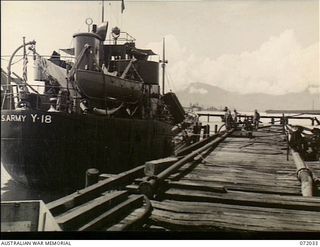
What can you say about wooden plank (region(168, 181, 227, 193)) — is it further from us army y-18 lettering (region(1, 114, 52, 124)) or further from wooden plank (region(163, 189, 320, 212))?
us army y-18 lettering (region(1, 114, 52, 124))

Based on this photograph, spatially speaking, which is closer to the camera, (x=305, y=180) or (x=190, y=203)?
(x=190, y=203)

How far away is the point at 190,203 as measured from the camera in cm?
402

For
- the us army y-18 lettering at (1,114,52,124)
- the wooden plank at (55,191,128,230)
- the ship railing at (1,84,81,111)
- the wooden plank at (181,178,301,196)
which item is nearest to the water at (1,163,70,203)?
the us army y-18 lettering at (1,114,52,124)

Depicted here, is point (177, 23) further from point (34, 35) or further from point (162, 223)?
point (162, 223)

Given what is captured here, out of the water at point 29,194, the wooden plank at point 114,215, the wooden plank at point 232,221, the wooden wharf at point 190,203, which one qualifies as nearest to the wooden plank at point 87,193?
the wooden wharf at point 190,203

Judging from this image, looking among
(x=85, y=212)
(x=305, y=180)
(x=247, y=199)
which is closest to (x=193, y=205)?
(x=247, y=199)

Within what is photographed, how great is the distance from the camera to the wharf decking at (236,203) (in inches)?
137

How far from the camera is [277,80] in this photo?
530 cm

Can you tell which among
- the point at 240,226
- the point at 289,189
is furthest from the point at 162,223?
the point at 289,189

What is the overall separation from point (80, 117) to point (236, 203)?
4.20 m

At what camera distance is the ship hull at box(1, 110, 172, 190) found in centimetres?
645

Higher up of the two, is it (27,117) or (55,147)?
(27,117)

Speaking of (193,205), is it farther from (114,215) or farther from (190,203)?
(114,215)

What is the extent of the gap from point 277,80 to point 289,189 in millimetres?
1618
